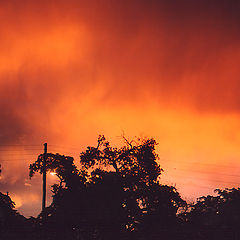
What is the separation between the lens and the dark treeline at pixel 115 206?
87.0 feet

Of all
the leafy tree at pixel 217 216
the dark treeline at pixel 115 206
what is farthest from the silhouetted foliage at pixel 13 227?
the leafy tree at pixel 217 216

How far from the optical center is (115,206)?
3089cm

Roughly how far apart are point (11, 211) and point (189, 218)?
17.7 metres

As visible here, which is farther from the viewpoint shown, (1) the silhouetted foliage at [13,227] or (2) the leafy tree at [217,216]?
(2) the leafy tree at [217,216]

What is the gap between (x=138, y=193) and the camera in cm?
3284

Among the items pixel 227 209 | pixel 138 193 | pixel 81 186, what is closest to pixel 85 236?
pixel 81 186

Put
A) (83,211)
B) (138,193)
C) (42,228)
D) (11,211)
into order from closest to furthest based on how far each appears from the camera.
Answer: (42,228) → (11,211) → (83,211) → (138,193)

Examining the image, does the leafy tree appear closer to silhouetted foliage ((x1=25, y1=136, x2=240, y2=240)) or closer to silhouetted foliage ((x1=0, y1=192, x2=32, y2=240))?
silhouetted foliage ((x1=25, y1=136, x2=240, y2=240))

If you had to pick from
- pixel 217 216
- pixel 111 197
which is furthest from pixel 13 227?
pixel 217 216

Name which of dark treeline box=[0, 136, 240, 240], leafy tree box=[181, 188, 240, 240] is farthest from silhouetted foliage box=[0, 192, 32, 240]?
leafy tree box=[181, 188, 240, 240]

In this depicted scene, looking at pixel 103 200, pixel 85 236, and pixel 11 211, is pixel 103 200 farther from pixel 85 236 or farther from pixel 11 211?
pixel 11 211

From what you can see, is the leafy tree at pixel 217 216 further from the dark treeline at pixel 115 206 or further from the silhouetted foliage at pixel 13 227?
the silhouetted foliage at pixel 13 227

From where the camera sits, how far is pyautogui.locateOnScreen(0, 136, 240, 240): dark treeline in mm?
26531

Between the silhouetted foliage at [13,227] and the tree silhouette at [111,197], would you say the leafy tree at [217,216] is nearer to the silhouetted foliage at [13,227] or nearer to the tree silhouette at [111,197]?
the tree silhouette at [111,197]
